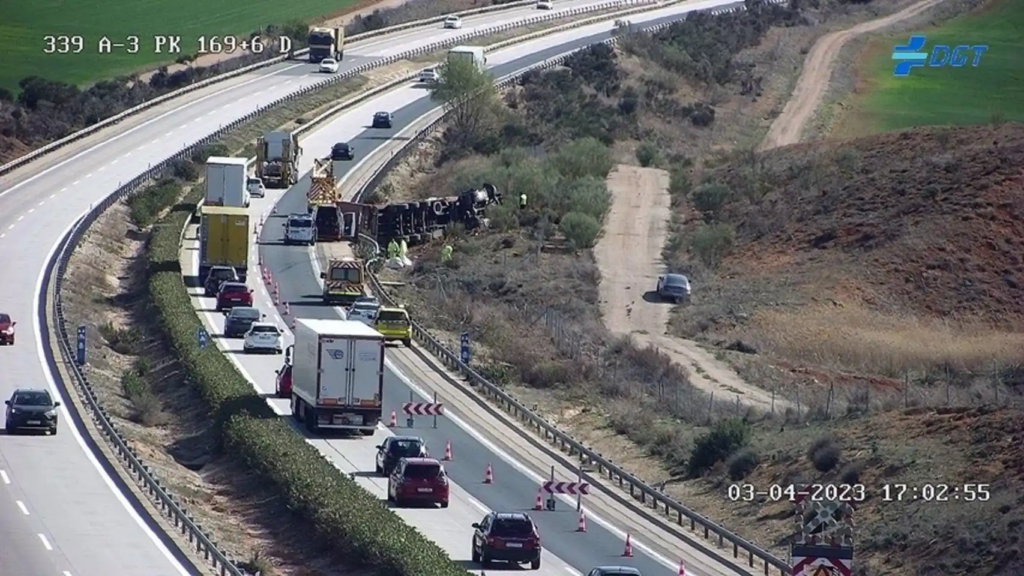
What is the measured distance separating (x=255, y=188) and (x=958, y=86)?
47.6 m

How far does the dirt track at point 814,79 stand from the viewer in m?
127

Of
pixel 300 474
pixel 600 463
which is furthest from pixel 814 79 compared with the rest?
pixel 300 474

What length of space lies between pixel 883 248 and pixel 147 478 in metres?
49.2

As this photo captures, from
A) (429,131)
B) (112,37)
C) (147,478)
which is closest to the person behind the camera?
(147,478)

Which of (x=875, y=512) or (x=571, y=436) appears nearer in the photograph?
(x=875, y=512)

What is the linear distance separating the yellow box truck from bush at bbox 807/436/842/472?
113 ft

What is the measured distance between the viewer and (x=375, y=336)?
2142 inches

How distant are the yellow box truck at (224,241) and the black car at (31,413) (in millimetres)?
27586

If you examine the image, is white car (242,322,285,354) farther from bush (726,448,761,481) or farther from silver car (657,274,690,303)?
bush (726,448,761,481)

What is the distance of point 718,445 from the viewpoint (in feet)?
172

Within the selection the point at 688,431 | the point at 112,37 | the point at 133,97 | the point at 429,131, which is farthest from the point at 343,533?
the point at 112,37

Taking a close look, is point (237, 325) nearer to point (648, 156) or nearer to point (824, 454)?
point (824, 454)

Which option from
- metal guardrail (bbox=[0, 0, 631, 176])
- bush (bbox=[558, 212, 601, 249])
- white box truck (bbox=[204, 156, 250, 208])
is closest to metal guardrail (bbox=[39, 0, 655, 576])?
white box truck (bbox=[204, 156, 250, 208])

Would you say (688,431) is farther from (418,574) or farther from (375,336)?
(418,574)
